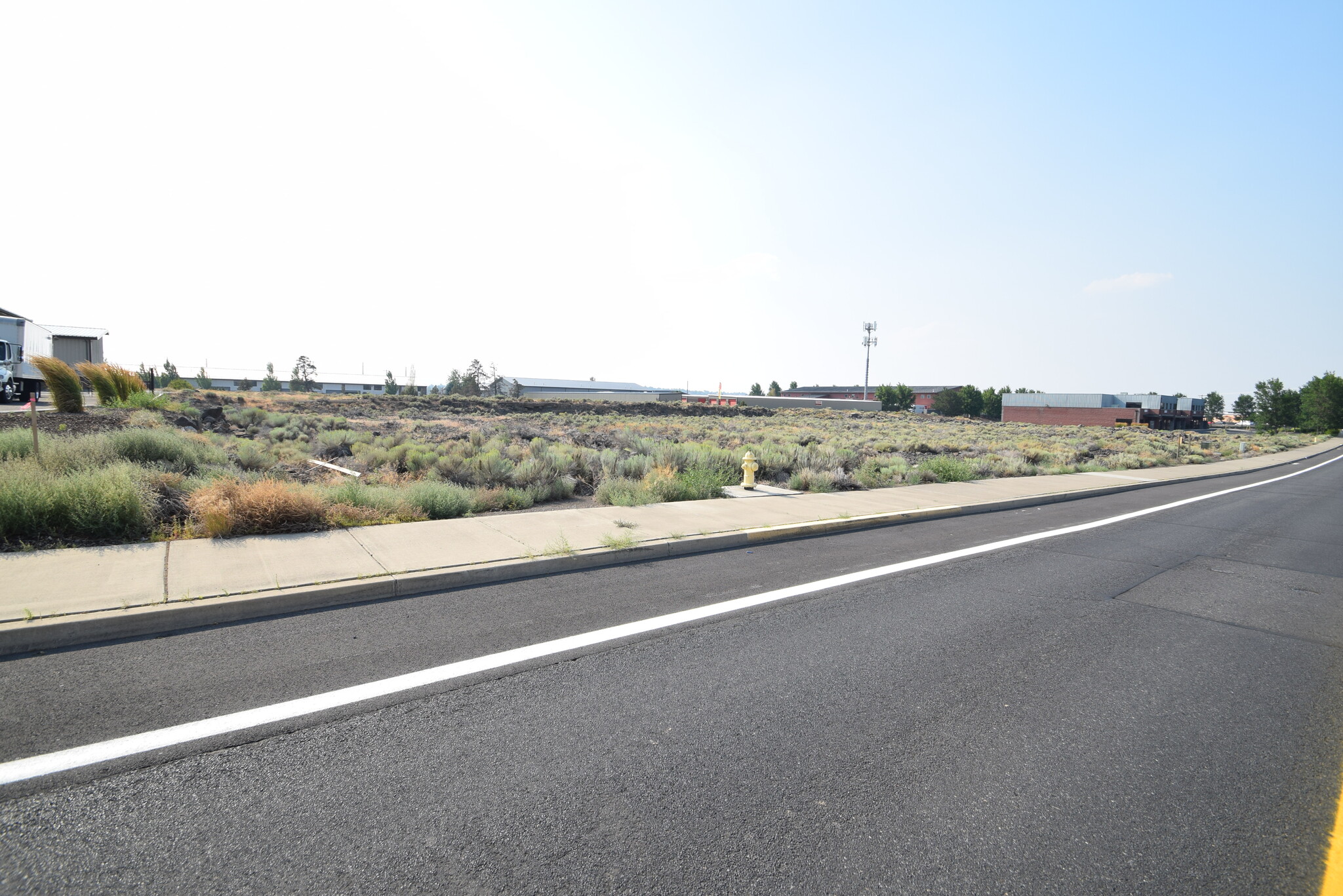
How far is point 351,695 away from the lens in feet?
13.3

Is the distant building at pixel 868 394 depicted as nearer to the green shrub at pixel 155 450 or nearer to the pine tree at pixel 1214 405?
the pine tree at pixel 1214 405

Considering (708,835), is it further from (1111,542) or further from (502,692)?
(1111,542)

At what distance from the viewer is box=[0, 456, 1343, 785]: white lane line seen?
326 cm

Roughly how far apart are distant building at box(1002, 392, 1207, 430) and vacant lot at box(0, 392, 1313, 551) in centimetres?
7575

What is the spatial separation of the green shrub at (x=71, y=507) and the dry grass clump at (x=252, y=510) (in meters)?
0.61

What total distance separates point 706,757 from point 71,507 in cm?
752

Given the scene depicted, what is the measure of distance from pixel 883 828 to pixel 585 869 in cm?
134

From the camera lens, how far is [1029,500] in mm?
14742

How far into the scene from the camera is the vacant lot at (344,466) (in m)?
7.25

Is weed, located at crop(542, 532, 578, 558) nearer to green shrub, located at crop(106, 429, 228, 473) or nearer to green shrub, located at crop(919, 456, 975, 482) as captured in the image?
green shrub, located at crop(106, 429, 228, 473)

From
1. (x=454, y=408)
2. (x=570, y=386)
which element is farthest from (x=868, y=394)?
(x=454, y=408)

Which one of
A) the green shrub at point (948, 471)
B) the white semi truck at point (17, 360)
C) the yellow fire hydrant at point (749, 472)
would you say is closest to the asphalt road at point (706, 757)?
the yellow fire hydrant at point (749, 472)

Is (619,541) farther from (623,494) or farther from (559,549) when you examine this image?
(623,494)

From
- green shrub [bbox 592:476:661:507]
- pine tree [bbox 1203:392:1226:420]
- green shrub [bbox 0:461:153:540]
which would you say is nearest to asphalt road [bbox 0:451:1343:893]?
green shrub [bbox 0:461:153:540]
